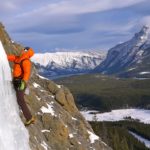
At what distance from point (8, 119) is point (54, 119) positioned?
39815 mm

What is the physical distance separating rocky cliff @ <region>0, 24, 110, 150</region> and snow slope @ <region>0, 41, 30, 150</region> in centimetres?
2890

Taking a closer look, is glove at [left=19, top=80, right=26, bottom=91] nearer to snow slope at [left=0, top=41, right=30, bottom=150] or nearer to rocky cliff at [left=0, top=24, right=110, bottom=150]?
snow slope at [left=0, top=41, right=30, bottom=150]

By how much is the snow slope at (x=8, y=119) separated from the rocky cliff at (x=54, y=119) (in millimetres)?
28897

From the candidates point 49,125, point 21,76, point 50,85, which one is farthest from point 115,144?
point 21,76

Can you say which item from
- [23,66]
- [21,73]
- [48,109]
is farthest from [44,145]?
[23,66]

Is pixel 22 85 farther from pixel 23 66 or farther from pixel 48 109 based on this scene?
pixel 48 109

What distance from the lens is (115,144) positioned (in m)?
136

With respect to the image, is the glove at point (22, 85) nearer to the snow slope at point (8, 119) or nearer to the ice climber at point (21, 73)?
the ice climber at point (21, 73)

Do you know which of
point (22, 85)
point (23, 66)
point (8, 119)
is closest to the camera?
point (8, 119)

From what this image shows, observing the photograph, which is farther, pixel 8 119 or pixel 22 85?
pixel 22 85

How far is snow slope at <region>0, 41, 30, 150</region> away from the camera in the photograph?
1352 centimetres

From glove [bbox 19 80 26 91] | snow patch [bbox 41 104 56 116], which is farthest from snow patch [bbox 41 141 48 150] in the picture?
glove [bbox 19 80 26 91]

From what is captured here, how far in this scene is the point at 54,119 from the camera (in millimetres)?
53625

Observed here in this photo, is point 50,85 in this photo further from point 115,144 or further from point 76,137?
point 115,144
